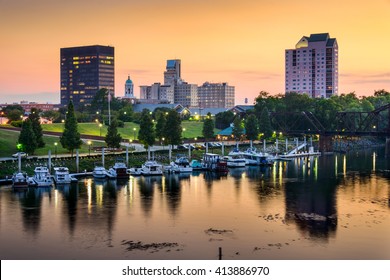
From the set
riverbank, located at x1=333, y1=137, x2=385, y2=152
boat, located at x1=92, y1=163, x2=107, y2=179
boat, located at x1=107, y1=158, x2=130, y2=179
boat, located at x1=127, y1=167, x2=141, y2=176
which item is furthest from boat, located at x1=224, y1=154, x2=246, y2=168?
riverbank, located at x1=333, y1=137, x2=385, y2=152

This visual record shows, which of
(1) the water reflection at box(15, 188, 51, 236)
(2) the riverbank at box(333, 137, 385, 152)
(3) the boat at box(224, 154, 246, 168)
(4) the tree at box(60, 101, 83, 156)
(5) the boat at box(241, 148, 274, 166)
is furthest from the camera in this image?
(2) the riverbank at box(333, 137, 385, 152)

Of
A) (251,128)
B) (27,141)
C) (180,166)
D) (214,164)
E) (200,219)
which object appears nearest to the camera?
(200,219)

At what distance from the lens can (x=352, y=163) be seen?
124438 millimetres

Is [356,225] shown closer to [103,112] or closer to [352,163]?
[352,163]

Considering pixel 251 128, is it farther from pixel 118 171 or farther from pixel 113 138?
pixel 118 171

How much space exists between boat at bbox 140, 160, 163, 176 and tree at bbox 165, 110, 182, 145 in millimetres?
20997

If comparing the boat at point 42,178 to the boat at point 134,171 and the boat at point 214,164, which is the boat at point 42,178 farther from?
the boat at point 214,164

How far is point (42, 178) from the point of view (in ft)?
273

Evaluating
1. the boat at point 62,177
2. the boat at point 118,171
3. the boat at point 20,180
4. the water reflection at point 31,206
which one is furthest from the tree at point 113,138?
the water reflection at point 31,206

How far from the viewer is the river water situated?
162 ft

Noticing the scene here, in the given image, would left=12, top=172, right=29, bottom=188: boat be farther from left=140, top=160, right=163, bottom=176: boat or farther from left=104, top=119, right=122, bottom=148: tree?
left=104, top=119, right=122, bottom=148: tree

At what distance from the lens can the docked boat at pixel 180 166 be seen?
10238 cm

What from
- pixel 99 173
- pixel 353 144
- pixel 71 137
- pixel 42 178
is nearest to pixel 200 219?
pixel 42 178

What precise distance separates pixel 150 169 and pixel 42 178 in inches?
801
